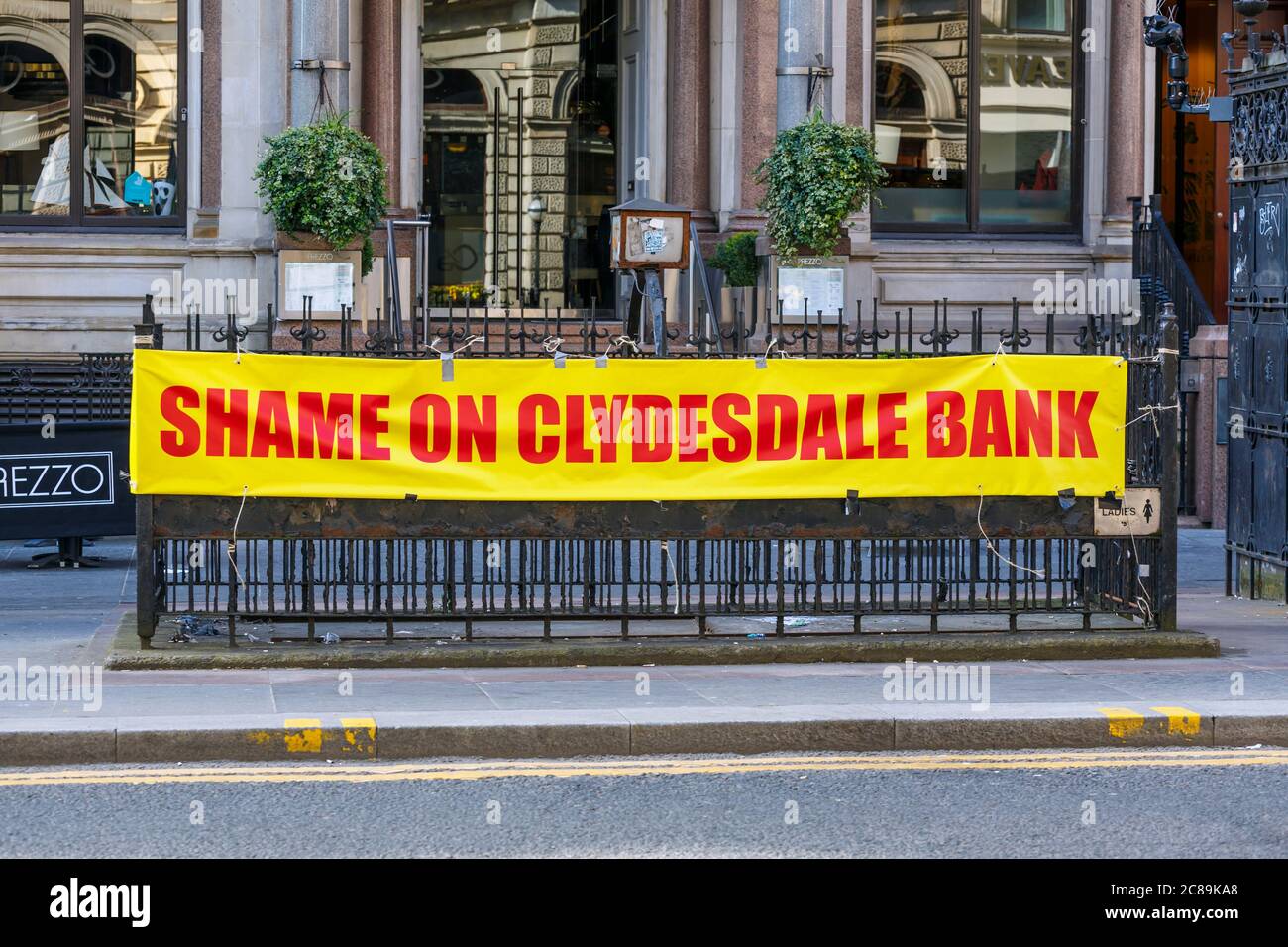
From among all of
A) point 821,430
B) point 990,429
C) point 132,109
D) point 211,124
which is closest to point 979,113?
point 211,124

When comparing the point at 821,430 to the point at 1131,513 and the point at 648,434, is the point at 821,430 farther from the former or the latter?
the point at 1131,513

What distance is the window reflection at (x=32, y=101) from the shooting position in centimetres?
1878

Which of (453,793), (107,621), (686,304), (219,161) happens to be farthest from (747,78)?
(453,793)

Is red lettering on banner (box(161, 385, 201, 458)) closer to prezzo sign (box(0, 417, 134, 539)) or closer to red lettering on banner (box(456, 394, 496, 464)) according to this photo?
red lettering on banner (box(456, 394, 496, 464))

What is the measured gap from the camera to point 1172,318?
10102mm

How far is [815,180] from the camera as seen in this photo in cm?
1677

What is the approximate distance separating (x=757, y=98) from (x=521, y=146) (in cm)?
288

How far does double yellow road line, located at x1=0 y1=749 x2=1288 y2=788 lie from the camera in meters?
7.50

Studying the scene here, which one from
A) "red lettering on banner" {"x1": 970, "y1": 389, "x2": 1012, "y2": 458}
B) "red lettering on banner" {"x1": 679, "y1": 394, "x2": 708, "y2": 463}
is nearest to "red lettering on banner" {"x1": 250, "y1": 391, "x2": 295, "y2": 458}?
"red lettering on banner" {"x1": 679, "y1": 394, "x2": 708, "y2": 463}

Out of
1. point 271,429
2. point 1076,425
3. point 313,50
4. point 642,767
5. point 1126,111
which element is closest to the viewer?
point 642,767

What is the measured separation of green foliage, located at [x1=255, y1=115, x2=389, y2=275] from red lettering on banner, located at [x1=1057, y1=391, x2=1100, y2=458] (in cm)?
816

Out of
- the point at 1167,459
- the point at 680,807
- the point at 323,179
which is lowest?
the point at 680,807

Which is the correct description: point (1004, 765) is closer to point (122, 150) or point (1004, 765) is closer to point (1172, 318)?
point (1172, 318)

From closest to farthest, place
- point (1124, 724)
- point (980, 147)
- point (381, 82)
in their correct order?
1. point (1124, 724)
2. point (381, 82)
3. point (980, 147)
